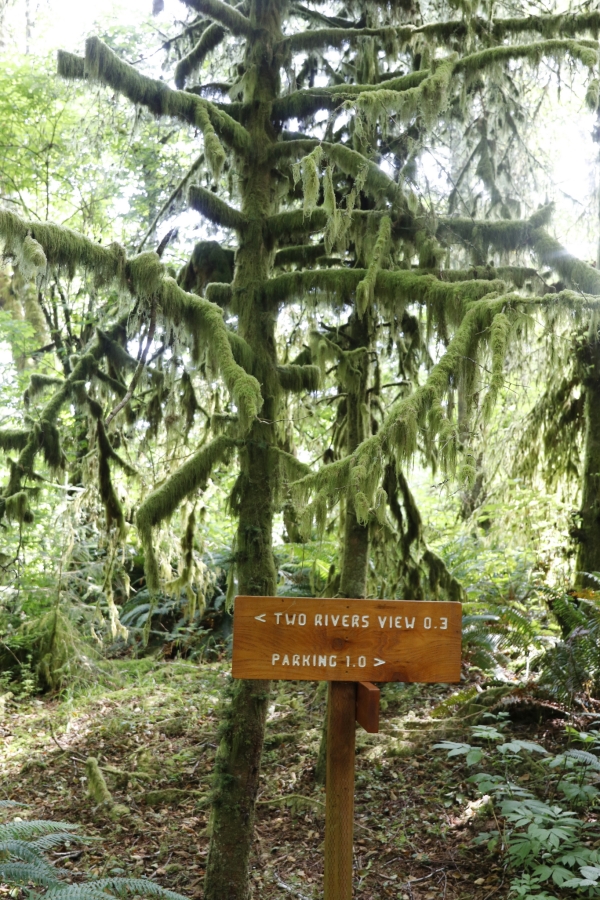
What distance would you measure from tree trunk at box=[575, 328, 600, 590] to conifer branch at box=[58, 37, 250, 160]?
181 inches

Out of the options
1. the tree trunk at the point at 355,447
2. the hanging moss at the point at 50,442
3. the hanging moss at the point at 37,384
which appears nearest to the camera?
the tree trunk at the point at 355,447

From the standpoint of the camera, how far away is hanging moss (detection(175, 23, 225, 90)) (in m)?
6.38

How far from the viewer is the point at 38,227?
180 inches

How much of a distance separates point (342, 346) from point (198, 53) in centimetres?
292

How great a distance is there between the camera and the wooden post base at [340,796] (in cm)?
348

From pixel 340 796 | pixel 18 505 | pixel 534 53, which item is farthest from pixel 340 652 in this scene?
pixel 18 505

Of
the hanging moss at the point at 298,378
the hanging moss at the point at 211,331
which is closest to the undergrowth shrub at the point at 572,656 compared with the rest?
the hanging moss at the point at 298,378

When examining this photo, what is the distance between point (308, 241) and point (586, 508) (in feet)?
13.4

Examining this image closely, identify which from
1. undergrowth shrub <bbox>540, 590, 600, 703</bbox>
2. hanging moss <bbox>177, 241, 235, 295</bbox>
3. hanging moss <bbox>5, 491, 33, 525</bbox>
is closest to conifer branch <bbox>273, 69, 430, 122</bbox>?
hanging moss <bbox>177, 241, 235, 295</bbox>

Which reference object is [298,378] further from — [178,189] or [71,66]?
[71,66]

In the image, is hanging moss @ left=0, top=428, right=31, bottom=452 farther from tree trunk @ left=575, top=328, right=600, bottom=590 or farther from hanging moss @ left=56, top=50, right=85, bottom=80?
tree trunk @ left=575, top=328, right=600, bottom=590

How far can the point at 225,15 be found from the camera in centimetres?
571

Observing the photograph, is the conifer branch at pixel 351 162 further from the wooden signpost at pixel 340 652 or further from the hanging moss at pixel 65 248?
the wooden signpost at pixel 340 652

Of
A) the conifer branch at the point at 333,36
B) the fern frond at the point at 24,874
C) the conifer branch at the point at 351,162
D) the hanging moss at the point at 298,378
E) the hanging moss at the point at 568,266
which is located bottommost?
the fern frond at the point at 24,874
